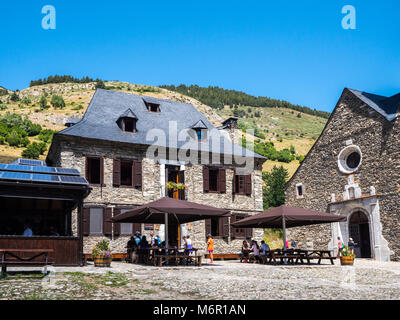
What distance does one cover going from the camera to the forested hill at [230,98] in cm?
11400

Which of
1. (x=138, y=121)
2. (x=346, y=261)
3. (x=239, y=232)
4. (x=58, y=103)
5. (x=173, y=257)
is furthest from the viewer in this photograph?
(x=58, y=103)

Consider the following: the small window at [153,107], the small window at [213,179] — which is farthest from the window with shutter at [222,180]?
the small window at [153,107]

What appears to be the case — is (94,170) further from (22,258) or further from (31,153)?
(31,153)

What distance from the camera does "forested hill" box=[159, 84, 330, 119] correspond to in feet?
374

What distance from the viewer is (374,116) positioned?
876 inches

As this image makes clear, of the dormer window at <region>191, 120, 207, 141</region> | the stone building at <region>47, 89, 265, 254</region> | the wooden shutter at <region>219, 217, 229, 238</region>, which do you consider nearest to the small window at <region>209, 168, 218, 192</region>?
the stone building at <region>47, 89, 265, 254</region>

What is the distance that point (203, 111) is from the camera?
289ft

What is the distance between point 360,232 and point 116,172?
42.6 feet

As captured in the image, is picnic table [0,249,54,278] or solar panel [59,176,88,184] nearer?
picnic table [0,249,54,278]

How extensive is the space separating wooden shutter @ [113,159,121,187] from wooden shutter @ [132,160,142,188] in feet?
2.33

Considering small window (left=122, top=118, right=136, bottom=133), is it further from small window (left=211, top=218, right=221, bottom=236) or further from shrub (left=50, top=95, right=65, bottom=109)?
shrub (left=50, top=95, right=65, bottom=109)

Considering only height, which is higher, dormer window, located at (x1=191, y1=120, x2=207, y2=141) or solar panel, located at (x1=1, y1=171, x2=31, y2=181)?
dormer window, located at (x1=191, y1=120, x2=207, y2=141)

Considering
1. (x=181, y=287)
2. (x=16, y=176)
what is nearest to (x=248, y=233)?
(x=16, y=176)

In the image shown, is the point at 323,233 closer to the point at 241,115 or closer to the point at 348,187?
the point at 348,187
